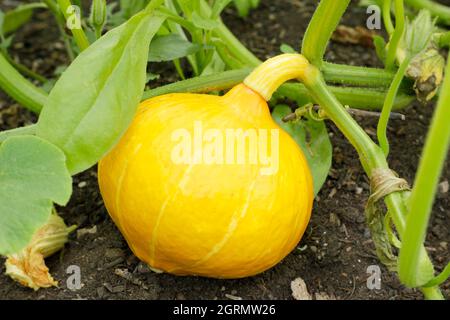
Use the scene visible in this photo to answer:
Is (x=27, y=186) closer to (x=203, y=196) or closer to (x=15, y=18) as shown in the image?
(x=203, y=196)

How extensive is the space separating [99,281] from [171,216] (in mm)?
Result: 244

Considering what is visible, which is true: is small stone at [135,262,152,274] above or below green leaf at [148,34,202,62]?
below

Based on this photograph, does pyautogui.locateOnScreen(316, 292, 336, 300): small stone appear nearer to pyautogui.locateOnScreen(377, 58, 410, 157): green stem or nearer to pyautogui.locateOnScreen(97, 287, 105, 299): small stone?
pyautogui.locateOnScreen(377, 58, 410, 157): green stem

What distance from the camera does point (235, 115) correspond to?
1379 mm

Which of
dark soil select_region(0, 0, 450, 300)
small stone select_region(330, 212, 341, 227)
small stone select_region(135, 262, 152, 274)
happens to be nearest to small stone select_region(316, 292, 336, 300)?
dark soil select_region(0, 0, 450, 300)

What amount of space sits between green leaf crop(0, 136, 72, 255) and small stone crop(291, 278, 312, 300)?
466 millimetres

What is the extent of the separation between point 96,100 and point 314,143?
0.50 meters

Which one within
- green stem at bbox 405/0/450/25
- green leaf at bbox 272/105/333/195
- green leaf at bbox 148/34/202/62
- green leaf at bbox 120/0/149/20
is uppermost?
green leaf at bbox 148/34/202/62

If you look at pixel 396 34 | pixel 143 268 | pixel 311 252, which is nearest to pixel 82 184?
pixel 143 268

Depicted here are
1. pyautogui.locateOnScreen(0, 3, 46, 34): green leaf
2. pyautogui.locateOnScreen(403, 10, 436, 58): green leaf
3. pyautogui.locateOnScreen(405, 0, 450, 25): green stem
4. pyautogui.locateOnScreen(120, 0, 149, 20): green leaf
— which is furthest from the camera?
pyautogui.locateOnScreen(0, 3, 46, 34): green leaf

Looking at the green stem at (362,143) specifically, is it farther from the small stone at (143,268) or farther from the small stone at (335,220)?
the small stone at (143,268)

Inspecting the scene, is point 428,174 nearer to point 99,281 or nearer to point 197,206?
point 197,206

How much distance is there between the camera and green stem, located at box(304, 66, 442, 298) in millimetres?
1254
